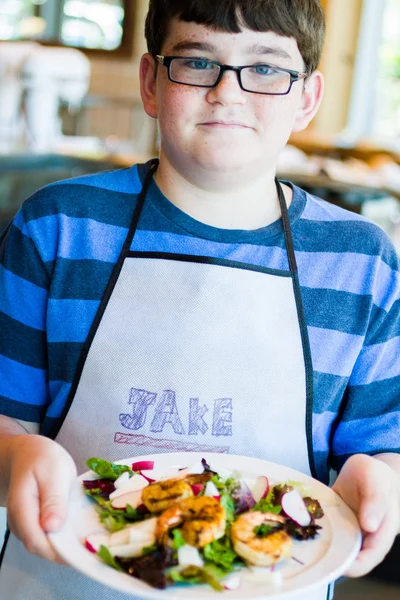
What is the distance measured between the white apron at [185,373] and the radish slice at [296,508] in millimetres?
205

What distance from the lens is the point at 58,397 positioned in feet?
3.80

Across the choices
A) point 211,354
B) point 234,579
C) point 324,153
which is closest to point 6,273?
point 211,354

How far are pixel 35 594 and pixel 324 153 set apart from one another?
560cm

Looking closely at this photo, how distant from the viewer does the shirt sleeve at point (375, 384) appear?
117 cm

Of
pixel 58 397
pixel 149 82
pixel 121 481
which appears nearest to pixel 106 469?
pixel 121 481

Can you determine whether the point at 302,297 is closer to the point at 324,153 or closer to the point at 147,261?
the point at 147,261

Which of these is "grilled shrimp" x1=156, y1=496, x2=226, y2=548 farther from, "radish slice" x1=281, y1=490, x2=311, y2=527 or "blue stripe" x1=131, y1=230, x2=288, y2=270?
"blue stripe" x1=131, y1=230, x2=288, y2=270

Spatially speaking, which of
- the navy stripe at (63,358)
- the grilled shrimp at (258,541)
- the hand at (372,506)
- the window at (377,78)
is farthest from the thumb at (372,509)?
the window at (377,78)

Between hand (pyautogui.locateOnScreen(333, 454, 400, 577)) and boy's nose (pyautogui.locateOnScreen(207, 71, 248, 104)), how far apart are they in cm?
49

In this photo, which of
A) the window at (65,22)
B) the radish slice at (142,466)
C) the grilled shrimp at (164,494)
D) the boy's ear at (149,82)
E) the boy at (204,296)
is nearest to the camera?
the grilled shrimp at (164,494)

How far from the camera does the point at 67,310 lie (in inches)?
45.2

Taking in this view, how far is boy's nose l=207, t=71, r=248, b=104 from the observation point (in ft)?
3.45

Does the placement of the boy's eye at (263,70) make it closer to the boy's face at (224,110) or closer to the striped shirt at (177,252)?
the boy's face at (224,110)

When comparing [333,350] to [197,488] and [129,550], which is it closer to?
[197,488]
